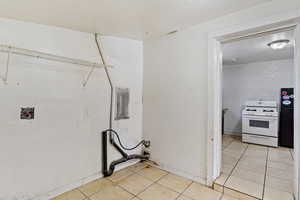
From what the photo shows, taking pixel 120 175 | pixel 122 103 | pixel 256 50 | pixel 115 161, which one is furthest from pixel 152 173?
pixel 256 50

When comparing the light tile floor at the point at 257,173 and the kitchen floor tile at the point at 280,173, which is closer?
the light tile floor at the point at 257,173

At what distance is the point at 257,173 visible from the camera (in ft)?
Answer: 7.67

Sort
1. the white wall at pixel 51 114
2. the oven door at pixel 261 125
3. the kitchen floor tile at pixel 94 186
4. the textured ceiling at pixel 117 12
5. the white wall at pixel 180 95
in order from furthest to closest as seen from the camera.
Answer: the oven door at pixel 261 125
the white wall at pixel 180 95
the kitchen floor tile at pixel 94 186
the white wall at pixel 51 114
the textured ceiling at pixel 117 12

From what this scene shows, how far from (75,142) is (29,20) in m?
1.58

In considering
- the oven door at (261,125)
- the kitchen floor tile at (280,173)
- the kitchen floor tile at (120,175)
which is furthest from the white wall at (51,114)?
the oven door at (261,125)

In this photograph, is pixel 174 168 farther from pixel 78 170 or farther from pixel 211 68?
pixel 211 68

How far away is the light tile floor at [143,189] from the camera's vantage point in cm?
186

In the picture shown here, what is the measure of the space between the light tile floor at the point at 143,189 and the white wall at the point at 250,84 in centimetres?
354

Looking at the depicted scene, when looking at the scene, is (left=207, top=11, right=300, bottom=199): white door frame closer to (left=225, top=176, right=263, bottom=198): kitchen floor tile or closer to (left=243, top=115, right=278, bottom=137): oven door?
(left=225, top=176, right=263, bottom=198): kitchen floor tile

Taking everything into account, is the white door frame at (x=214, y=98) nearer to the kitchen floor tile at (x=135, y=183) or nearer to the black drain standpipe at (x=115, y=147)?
the kitchen floor tile at (x=135, y=183)

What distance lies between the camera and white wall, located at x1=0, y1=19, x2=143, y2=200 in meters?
1.62

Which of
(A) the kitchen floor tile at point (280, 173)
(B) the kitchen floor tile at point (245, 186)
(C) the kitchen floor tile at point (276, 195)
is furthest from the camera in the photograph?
(A) the kitchen floor tile at point (280, 173)

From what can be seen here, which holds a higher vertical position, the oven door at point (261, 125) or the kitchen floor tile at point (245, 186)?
the oven door at point (261, 125)

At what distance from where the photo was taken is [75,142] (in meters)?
2.07
